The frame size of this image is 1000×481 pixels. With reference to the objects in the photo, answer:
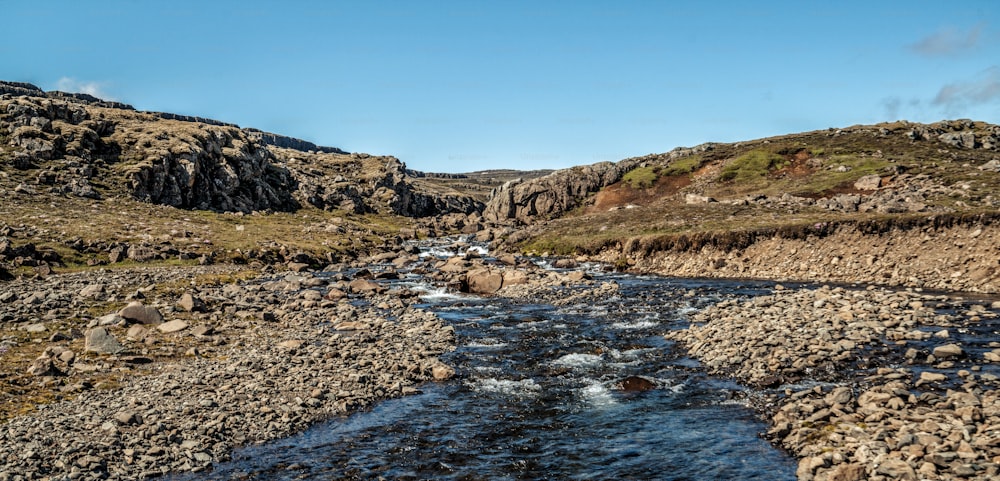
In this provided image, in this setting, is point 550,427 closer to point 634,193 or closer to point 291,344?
point 291,344

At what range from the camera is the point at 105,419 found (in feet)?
→ 58.1

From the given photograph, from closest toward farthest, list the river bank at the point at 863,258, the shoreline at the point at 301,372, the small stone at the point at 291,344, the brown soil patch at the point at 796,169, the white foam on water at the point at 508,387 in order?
the shoreline at the point at 301,372 → the white foam on water at the point at 508,387 → the small stone at the point at 291,344 → the river bank at the point at 863,258 → the brown soil patch at the point at 796,169

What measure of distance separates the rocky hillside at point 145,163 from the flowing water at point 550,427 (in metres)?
71.6

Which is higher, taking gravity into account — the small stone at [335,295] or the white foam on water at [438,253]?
the white foam on water at [438,253]

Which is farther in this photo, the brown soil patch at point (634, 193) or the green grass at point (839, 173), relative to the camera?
the brown soil patch at point (634, 193)

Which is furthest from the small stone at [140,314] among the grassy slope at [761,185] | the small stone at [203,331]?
A: the grassy slope at [761,185]

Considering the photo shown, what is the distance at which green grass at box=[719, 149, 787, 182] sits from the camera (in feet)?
290

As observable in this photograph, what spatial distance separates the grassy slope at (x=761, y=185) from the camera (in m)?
52.7

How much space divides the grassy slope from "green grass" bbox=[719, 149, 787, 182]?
16cm

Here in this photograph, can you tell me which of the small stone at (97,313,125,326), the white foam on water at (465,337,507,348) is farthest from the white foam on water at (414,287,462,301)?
the small stone at (97,313,125,326)

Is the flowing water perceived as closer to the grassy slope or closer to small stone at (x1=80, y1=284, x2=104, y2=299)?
small stone at (x1=80, y1=284, x2=104, y2=299)

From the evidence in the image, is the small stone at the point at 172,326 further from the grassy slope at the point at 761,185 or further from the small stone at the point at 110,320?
the grassy slope at the point at 761,185

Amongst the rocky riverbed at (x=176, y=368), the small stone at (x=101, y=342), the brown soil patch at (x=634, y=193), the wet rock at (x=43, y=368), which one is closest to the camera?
the rocky riverbed at (x=176, y=368)

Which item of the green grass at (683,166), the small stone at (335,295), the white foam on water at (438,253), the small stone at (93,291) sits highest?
the green grass at (683,166)
